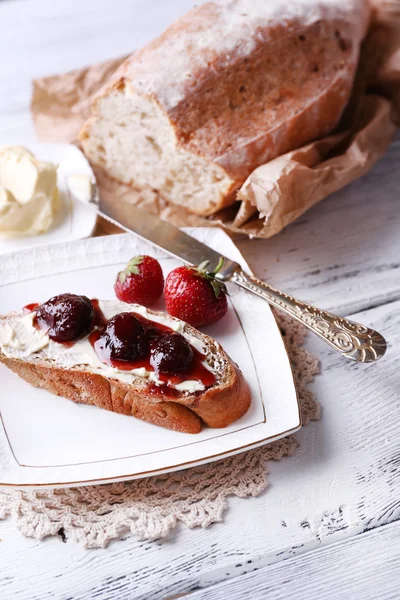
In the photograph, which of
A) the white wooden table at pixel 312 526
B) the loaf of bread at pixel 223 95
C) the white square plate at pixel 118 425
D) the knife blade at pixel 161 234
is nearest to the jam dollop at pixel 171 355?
the white square plate at pixel 118 425

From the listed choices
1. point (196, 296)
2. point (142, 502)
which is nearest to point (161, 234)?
point (196, 296)

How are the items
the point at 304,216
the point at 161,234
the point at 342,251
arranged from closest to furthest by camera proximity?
the point at 161,234 → the point at 342,251 → the point at 304,216

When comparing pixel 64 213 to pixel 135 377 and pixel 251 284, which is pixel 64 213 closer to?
pixel 251 284

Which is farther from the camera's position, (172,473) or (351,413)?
(351,413)

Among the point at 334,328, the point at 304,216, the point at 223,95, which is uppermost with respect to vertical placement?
the point at 223,95

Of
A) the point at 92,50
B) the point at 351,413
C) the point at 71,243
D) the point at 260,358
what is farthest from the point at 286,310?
the point at 92,50

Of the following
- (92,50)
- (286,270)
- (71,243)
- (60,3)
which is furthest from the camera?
(60,3)

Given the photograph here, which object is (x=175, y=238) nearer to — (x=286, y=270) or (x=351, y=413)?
(x=286, y=270)
